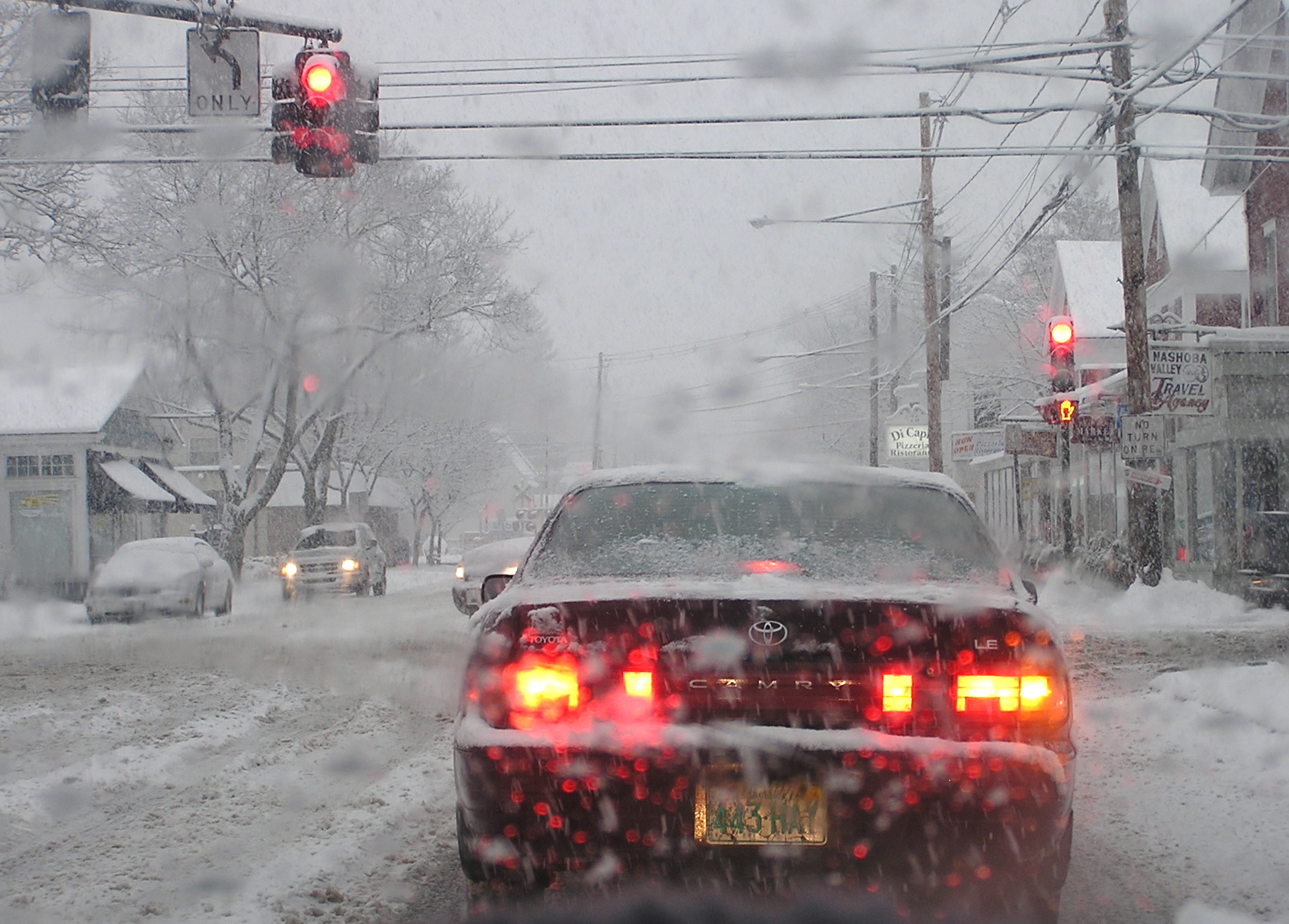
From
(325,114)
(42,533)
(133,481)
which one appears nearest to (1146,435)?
(325,114)

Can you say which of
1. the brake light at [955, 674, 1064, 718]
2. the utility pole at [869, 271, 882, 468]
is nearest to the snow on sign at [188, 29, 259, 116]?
the brake light at [955, 674, 1064, 718]

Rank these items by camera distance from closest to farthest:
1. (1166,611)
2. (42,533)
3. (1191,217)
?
(1166,611)
(1191,217)
(42,533)

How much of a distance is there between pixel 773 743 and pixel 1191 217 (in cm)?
2919

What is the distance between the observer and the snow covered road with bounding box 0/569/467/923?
4590 mm

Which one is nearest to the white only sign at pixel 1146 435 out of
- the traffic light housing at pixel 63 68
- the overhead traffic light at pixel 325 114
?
the overhead traffic light at pixel 325 114

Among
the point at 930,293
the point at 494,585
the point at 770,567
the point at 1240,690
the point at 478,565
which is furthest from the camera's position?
the point at 930,293

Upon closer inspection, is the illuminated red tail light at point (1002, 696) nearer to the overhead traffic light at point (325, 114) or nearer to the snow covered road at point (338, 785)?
the snow covered road at point (338, 785)

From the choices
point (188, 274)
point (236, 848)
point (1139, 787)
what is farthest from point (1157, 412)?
point (188, 274)

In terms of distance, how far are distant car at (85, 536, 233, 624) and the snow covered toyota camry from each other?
17.5m

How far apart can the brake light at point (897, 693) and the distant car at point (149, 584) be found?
18158 millimetres

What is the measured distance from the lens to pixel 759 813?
3.42m

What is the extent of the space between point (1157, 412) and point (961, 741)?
15.0m

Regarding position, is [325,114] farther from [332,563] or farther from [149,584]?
[332,563]

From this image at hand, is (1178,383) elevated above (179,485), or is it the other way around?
(1178,383)
